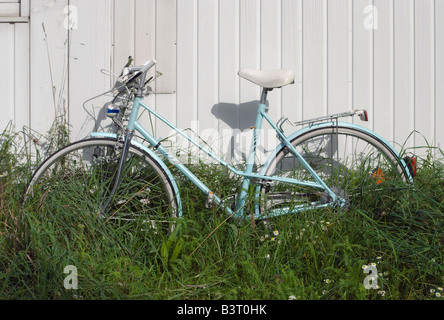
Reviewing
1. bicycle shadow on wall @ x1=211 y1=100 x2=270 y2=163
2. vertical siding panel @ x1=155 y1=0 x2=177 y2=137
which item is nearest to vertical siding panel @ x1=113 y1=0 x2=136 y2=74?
vertical siding panel @ x1=155 y1=0 x2=177 y2=137

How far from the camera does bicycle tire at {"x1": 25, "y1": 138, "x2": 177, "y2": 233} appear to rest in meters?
3.26

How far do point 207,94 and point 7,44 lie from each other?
1.50 metres

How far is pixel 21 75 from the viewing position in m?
4.23

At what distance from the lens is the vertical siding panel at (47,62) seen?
4.17 m

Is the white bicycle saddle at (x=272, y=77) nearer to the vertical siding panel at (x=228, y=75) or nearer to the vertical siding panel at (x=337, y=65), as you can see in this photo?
the vertical siding panel at (x=228, y=75)

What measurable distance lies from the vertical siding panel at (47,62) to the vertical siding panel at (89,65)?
0.07m

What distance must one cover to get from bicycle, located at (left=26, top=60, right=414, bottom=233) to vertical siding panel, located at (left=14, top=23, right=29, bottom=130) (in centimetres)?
78

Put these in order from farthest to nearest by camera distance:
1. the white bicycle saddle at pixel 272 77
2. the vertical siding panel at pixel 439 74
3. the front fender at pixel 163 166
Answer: the vertical siding panel at pixel 439 74 < the white bicycle saddle at pixel 272 77 < the front fender at pixel 163 166

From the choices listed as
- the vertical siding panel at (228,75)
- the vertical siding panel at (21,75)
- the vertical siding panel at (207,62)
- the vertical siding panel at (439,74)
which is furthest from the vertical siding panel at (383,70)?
the vertical siding panel at (21,75)

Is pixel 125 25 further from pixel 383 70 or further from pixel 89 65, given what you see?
pixel 383 70

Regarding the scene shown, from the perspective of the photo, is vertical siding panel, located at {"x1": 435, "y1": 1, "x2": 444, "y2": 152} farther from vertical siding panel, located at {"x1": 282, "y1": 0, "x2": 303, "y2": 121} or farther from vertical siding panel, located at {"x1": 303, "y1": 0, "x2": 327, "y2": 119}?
vertical siding panel, located at {"x1": 282, "y1": 0, "x2": 303, "y2": 121}

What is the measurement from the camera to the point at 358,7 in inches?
160

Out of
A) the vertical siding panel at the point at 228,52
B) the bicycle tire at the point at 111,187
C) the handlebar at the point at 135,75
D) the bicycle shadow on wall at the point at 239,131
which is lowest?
the bicycle tire at the point at 111,187

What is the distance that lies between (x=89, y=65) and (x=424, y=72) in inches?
92.7
